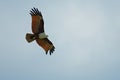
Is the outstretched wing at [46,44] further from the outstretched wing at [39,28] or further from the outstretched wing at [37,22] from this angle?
the outstretched wing at [37,22]

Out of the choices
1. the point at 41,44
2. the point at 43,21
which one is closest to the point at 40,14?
the point at 43,21

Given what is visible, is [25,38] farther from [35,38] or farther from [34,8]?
[34,8]

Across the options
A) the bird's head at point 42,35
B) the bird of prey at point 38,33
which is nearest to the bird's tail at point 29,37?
the bird of prey at point 38,33

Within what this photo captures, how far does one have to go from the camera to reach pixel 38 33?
22438 millimetres

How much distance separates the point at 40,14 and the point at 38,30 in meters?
1.99

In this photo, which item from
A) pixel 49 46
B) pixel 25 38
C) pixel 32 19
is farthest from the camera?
pixel 49 46

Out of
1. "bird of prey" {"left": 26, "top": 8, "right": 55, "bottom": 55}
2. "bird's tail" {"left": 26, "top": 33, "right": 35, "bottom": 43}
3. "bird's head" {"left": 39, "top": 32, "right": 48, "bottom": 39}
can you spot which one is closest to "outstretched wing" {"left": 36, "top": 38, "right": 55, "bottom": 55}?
"bird of prey" {"left": 26, "top": 8, "right": 55, "bottom": 55}

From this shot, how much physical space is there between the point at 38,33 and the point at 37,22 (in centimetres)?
104

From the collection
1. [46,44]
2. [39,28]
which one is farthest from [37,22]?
[46,44]

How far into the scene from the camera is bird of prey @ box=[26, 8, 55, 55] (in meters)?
22.0

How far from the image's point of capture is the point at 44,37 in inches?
917

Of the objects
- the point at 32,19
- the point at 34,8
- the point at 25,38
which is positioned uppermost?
the point at 34,8

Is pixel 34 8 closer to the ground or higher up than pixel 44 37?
higher up

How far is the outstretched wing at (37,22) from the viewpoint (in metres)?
22.3
